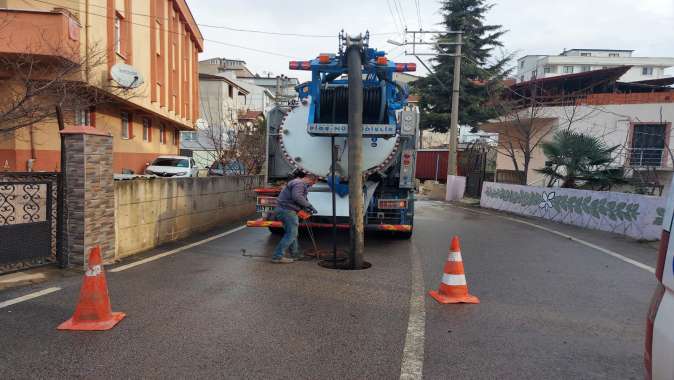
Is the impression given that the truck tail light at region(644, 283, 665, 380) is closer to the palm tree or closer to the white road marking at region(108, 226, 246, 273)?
the white road marking at region(108, 226, 246, 273)

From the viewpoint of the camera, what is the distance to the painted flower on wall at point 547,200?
602 inches

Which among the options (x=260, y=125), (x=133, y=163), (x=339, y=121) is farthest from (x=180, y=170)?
(x=339, y=121)

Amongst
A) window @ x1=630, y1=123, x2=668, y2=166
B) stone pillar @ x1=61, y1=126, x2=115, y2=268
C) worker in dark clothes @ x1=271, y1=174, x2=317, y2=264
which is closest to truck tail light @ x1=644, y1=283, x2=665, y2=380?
worker in dark clothes @ x1=271, y1=174, x2=317, y2=264

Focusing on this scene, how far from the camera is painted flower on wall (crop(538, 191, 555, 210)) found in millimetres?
15292

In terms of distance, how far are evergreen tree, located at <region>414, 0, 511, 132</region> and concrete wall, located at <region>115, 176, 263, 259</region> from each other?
24196 millimetres

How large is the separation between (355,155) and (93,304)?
13.5 feet

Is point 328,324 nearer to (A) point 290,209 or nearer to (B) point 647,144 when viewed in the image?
(A) point 290,209

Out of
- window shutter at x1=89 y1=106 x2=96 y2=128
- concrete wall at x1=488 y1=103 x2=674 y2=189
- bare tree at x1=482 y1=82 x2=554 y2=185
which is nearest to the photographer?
window shutter at x1=89 y1=106 x2=96 y2=128

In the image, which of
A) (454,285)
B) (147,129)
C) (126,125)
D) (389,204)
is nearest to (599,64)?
(147,129)

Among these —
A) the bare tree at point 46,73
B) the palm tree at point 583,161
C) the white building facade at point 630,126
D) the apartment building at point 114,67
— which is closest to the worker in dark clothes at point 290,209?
the bare tree at point 46,73

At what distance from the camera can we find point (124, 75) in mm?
16062

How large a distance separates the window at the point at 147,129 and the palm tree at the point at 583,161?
17.8 m

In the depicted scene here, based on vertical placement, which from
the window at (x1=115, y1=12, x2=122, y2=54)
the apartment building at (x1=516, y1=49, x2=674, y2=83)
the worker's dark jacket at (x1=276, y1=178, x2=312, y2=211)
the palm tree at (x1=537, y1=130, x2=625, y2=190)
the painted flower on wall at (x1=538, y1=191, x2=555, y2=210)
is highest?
the apartment building at (x1=516, y1=49, x2=674, y2=83)

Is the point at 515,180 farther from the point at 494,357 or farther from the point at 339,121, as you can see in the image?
the point at 494,357
